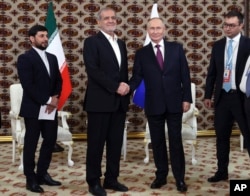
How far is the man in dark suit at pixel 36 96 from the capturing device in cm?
410

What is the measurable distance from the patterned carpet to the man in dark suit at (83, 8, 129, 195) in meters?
0.42

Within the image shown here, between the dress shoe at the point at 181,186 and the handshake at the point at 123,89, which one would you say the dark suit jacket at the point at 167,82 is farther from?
the dress shoe at the point at 181,186

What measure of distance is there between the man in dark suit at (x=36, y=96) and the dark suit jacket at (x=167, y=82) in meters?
0.77

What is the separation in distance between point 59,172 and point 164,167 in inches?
52.1

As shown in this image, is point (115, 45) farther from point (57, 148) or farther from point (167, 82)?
point (57, 148)

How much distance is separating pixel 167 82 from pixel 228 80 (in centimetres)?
63

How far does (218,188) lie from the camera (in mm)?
4254

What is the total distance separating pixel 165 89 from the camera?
161 inches

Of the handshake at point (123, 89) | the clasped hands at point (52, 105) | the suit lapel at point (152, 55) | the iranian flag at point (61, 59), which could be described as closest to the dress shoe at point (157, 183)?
the handshake at point (123, 89)

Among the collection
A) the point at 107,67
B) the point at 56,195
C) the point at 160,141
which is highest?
the point at 107,67

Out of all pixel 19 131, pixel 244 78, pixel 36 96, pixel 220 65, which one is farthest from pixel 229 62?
pixel 19 131

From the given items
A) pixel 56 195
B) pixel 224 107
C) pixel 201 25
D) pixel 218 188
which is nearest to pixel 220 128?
pixel 224 107

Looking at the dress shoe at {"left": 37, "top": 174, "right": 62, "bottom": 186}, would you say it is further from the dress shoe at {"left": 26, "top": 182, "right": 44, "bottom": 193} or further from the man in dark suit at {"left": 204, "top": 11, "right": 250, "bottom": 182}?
the man in dark suit at {"left": 204, "top": 11, "right": 250, "bottom": 182}

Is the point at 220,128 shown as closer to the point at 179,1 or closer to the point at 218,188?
the point at 218,188
